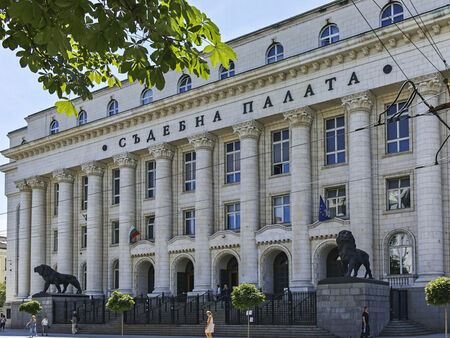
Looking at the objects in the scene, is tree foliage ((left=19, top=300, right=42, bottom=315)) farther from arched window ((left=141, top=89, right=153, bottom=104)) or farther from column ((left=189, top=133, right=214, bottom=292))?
arched window ((left=141, top=89, right=153, bottom=104))

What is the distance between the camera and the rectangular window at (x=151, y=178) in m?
52.9

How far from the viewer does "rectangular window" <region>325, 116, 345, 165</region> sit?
139ft

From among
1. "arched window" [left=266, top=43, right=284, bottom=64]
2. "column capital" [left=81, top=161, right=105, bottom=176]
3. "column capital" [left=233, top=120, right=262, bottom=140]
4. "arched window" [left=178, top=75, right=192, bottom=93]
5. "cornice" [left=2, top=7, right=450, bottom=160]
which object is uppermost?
"arched window" [left=266, top=43, right=284, bottom=64]

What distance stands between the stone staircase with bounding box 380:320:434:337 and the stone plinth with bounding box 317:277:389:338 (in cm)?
34

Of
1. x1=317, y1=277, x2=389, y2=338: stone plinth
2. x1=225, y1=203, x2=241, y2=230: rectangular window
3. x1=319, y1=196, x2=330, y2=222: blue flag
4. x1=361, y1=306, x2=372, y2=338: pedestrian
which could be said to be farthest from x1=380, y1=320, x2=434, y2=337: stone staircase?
x1=225, y1=203, x2=241, y2=230: rectangular window

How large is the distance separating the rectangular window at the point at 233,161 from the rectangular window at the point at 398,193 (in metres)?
10.9

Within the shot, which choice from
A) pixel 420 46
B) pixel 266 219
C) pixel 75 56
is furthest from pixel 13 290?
pixel 75 56

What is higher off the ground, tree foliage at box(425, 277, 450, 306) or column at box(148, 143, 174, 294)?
column at box(148, 143, 174, 294)

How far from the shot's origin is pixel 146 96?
178ft

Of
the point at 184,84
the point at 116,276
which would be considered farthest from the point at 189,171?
the point at 116,276

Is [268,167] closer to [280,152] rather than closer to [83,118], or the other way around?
[280,152]

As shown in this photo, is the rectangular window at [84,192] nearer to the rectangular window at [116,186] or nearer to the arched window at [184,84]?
the rectangular window at [116,186]

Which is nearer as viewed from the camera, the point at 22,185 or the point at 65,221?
the point at 65,221

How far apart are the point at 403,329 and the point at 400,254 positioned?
20.0 feet
